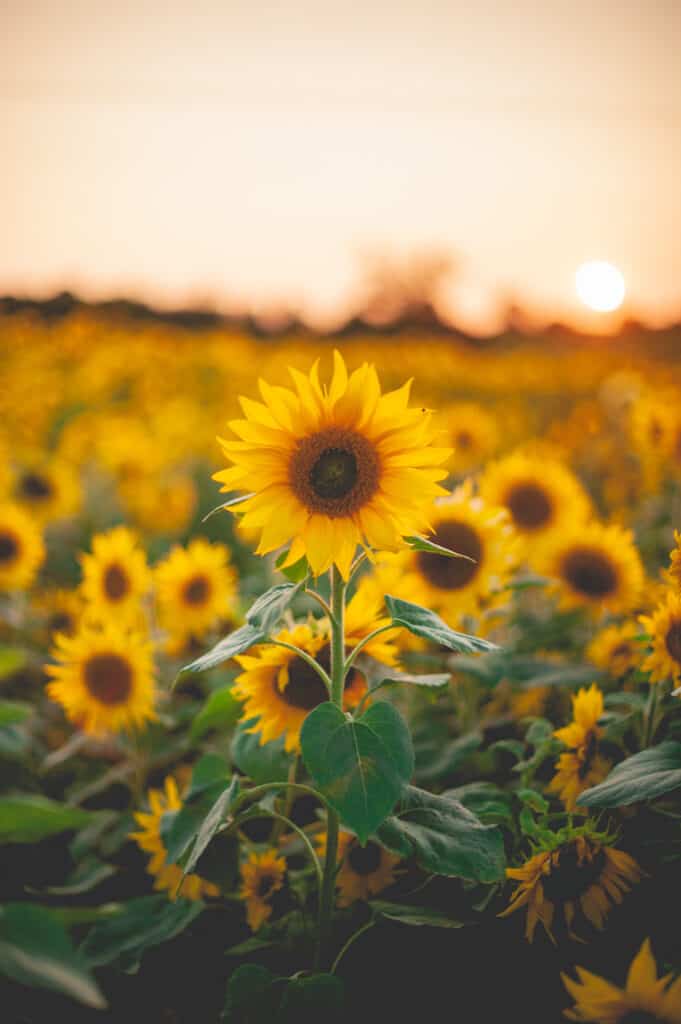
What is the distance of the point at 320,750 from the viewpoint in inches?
49.6

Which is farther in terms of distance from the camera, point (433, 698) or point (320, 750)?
point (433, 698)

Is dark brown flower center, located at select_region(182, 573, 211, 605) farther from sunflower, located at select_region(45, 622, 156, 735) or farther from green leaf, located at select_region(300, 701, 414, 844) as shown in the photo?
green leaf, located at select_region(300, 701, 414, 844)

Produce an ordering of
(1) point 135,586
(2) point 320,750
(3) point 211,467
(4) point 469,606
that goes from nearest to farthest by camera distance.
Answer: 1. (2) point 320,750
2. (4) point 469,606
3. (1) point 135,586
4. (3) point 211,467

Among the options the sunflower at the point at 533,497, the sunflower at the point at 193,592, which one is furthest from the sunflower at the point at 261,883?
the sunflower at the point at 533,497

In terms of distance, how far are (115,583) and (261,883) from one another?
1448 millimetres

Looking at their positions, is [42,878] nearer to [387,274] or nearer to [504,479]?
[504,479]

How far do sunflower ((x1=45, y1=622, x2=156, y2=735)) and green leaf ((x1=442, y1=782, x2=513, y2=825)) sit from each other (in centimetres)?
107

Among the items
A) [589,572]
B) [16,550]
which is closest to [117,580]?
[16,550]

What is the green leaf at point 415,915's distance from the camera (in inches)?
59.6

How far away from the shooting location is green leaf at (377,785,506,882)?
4.53 feet

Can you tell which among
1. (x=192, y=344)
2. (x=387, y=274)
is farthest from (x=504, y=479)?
(x=387, y=274)

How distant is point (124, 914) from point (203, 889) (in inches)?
7.3

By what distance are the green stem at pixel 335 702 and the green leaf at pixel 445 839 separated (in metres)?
0.13

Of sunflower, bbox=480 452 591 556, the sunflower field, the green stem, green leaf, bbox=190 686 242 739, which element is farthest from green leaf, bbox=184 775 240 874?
sunflower, bbox=480 452 591 556
